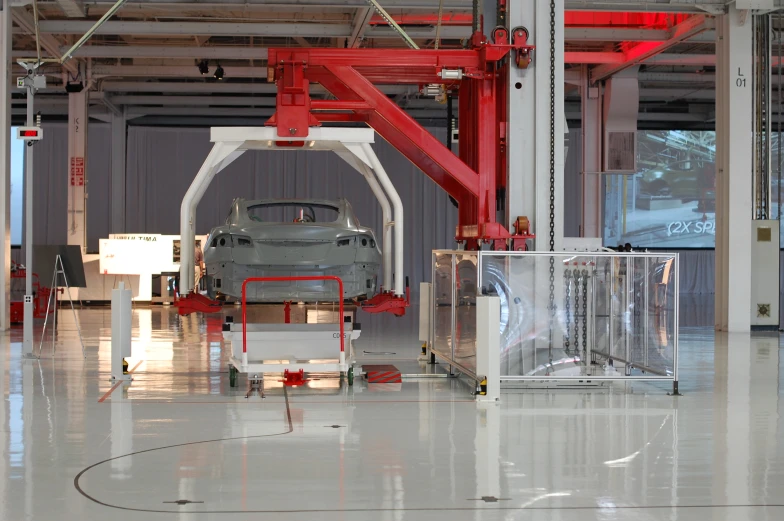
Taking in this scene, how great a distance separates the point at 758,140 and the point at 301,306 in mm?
10758

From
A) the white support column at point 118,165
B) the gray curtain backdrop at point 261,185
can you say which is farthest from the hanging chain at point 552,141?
the gray curtain backdrop at point 261,185

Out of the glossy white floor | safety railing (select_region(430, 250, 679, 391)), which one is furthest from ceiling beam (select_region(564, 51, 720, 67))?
safety railing (select_region(430, 250, 679, 391))

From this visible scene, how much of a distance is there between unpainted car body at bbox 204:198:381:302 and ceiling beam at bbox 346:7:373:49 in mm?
8064

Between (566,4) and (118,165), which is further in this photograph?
(118,165)

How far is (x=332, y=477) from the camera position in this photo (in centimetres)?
469

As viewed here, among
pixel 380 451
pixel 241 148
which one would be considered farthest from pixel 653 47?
pixel 380 451

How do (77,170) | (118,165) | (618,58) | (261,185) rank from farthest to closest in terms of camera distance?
(261,185) < (118,165) < (77,170) < (618,58)

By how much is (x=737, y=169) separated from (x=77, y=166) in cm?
1504

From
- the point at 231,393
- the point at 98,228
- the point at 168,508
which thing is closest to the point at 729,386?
the point at 231,393

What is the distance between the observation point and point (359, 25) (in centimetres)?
1698

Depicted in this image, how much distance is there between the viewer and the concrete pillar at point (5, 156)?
14.4 meters

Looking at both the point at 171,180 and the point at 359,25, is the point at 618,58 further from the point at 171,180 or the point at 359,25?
the point at 171,180

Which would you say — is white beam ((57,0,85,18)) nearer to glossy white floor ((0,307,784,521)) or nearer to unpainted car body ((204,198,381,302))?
glossy white floor ((0,307,784,521))

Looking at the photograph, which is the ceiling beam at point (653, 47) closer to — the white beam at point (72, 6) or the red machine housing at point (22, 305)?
the white beam at point (72, 6)
